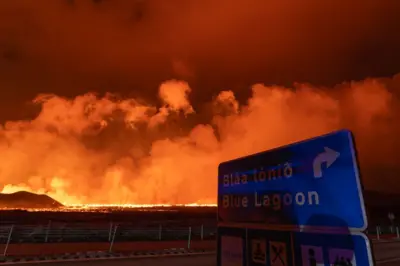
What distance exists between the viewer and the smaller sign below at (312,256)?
5.95 feet

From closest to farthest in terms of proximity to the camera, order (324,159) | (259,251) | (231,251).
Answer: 1. (324,159)
2. (259,251)
3. (231,251)

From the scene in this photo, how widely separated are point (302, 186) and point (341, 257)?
0.45 metres

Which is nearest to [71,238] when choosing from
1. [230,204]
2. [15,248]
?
[15,248]

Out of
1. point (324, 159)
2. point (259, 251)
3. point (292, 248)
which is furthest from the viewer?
point (259, 251)

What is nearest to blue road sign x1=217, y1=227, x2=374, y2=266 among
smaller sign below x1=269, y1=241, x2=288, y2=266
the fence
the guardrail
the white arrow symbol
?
smaller sign below x1=269, y1=241, x2=288, y2=266

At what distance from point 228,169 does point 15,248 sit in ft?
62.2

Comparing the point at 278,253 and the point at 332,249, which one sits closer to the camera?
the point at 332,249

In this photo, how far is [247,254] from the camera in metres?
2.41

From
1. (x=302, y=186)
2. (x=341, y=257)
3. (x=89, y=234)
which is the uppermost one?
(x=89, y=234)

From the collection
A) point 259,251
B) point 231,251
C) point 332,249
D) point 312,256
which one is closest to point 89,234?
point 231,251

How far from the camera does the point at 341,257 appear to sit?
1714 millimetres

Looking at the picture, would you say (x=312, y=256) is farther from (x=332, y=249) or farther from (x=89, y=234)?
(x=89, y=234)

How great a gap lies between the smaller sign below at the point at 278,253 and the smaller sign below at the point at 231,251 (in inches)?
14.0

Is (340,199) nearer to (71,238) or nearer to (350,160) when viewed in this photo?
(350,160)
